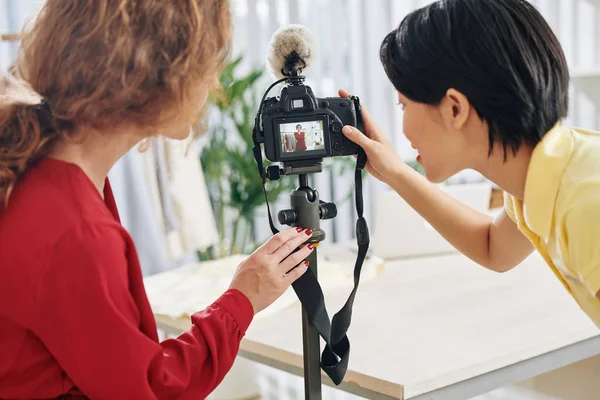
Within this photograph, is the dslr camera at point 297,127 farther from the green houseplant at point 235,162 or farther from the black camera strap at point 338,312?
the green houseplant at point 235,162

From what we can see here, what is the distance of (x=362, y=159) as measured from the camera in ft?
3.74

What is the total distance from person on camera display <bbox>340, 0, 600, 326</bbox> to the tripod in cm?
11

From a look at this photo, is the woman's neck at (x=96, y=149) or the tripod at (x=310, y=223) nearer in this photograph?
the woman's neck at (x=96, y=149)

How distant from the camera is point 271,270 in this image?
3.29 feet

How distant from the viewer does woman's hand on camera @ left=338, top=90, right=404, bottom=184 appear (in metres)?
1.13

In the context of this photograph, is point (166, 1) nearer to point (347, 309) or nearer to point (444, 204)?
point (347, 309)

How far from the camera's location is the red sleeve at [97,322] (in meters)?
0.81

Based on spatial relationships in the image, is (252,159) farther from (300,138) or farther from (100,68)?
(100,68)

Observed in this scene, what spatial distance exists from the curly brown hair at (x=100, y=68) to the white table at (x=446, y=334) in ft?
1.79

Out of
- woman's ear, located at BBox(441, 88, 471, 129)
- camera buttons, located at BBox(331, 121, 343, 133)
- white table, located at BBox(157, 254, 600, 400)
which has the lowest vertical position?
white table, located at BBox(157, 254, 600, 400)

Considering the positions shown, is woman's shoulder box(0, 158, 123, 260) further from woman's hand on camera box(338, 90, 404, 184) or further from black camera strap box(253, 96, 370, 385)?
woman's hand on camera box(338, 90, 404, 184)

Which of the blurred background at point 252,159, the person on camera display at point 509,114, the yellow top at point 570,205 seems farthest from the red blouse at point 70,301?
the blurred background at point 252,159

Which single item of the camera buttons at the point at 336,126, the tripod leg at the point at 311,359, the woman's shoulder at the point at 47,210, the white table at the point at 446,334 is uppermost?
the camera buttons at the point at 336,126

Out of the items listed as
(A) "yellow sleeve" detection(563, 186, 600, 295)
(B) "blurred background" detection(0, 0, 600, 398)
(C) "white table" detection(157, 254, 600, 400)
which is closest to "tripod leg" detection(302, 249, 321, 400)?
(C) "white table" detection(157, 254, 600, 400)
